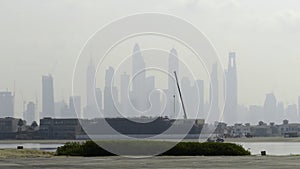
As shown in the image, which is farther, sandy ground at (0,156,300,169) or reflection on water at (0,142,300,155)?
reflection on water at (0,142,300,155)

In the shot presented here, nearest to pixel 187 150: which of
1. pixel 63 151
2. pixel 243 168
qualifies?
pixel 63 151

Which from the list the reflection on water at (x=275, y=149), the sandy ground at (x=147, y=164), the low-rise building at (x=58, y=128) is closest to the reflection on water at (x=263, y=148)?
the reflection on water at (x=275, y=149)

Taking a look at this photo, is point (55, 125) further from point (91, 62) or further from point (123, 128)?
point (91, 62)

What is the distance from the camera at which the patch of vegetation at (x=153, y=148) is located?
148 ft

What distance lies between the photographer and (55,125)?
13400cm

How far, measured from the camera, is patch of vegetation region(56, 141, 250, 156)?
4500 cm

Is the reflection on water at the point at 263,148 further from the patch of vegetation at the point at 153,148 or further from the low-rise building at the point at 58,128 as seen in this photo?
the low-rise building at the point at 58,128

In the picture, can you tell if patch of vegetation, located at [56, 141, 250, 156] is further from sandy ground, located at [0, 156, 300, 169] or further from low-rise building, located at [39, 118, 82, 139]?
low-rise building, located at [39, 118, 82, 139]

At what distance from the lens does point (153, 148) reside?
4619 cm

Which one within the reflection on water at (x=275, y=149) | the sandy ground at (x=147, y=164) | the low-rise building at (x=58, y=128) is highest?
the low-rise building at (x=58, y=128)

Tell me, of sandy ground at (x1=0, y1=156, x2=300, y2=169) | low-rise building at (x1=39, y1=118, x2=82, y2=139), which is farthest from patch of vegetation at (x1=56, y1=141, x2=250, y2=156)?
low-rise building at (x1=39, y1=118, x2=82, y2=139)

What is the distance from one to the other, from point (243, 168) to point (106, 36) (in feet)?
44.8

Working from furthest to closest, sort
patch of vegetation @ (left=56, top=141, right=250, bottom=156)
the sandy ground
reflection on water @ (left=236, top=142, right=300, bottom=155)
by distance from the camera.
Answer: reflection on water @ (left=236, top=142, right=300, bottom=155)
patch of vegetation @ (left=56, top=141, right=250, bottom=156)
the sandy ground

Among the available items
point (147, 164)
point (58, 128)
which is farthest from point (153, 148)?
point (58, 128)
